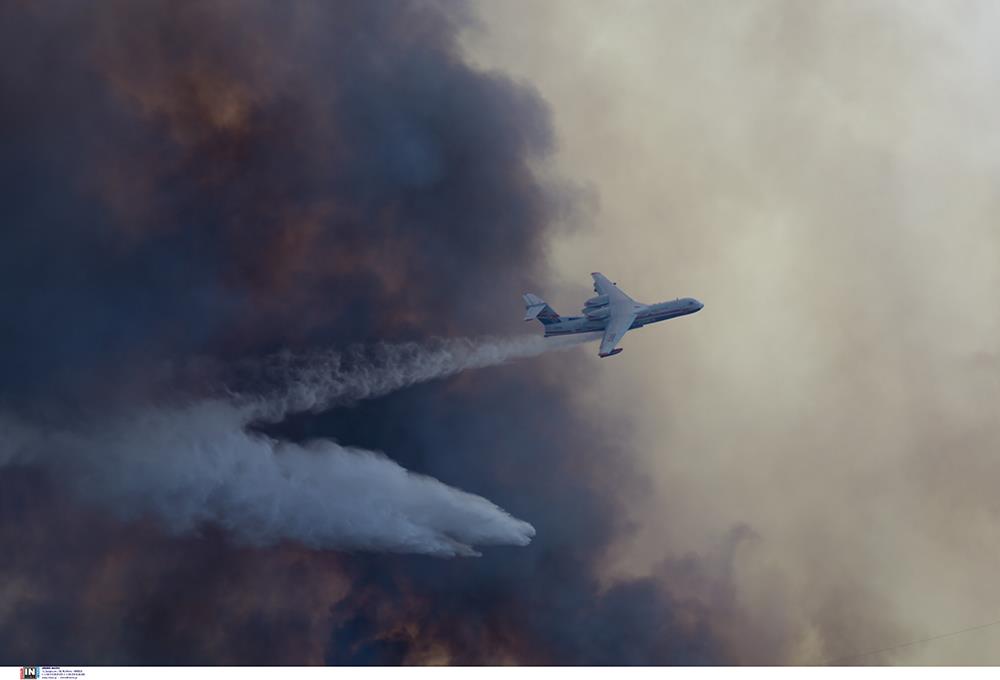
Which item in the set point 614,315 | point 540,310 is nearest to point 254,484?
point 540,310

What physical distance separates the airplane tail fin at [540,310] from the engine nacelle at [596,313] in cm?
331

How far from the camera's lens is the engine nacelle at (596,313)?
11000 centimetres

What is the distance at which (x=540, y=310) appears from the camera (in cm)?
10938

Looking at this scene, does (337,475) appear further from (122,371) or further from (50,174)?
(50,174)

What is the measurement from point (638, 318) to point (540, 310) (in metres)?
11.8

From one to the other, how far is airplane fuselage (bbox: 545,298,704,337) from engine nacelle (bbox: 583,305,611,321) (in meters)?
0.23

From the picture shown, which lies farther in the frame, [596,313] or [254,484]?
[596,313]

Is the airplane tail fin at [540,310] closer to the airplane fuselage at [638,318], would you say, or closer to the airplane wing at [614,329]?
the airplane fuselage at [638,318]

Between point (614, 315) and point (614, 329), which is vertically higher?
point (614, 315)

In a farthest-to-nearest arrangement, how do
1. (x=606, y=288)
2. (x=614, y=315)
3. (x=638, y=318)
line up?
(x=606, y=288) < (x=638, y=318) < (x=614, y=315)

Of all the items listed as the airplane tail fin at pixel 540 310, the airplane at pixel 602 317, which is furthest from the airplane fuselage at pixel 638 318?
the airplane tail fin at pixel 540 310

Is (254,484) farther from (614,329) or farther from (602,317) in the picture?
(614,329)

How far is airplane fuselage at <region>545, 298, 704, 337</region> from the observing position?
11012 centimetres

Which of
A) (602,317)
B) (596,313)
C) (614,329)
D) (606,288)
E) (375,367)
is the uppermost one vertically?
(606,288)
